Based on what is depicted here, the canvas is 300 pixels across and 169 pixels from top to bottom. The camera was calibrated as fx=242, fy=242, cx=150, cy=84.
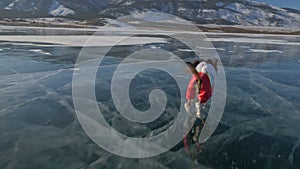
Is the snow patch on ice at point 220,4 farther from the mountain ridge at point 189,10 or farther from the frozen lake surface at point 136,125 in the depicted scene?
the frozen lake surface at point 136,125

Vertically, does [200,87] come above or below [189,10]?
above

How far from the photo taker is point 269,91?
5988 millimetres

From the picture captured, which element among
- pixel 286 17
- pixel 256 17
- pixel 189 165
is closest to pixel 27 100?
pixel 189 165

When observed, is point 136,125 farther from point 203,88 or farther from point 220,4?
point 220,4

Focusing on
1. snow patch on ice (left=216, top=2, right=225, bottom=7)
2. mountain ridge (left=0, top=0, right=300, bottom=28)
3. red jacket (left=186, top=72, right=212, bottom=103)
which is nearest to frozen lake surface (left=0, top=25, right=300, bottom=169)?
red jacket (left=186, top=72, right=212, bottom=103)

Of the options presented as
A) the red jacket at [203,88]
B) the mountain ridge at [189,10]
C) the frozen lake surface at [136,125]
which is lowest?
the mountain ridge at [189,10]

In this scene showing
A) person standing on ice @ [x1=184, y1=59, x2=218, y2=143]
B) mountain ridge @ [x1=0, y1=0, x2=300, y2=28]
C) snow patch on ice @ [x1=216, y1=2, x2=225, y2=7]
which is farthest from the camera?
snow patch on ice @ [x1=216, y1=2, x2=225, y2=7]

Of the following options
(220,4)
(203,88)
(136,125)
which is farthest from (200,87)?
(220,4)

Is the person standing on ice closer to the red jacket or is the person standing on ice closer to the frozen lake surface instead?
the red jacket

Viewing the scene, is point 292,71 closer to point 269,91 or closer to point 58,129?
point 269,91

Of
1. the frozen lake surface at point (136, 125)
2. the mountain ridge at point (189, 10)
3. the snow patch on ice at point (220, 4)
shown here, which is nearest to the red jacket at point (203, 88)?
the frozen lake surface at point (136, 125)

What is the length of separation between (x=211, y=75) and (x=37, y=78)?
14.9 ft

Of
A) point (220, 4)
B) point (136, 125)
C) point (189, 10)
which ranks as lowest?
point (189, 10)

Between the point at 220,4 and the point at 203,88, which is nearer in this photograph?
the point at 203,88
